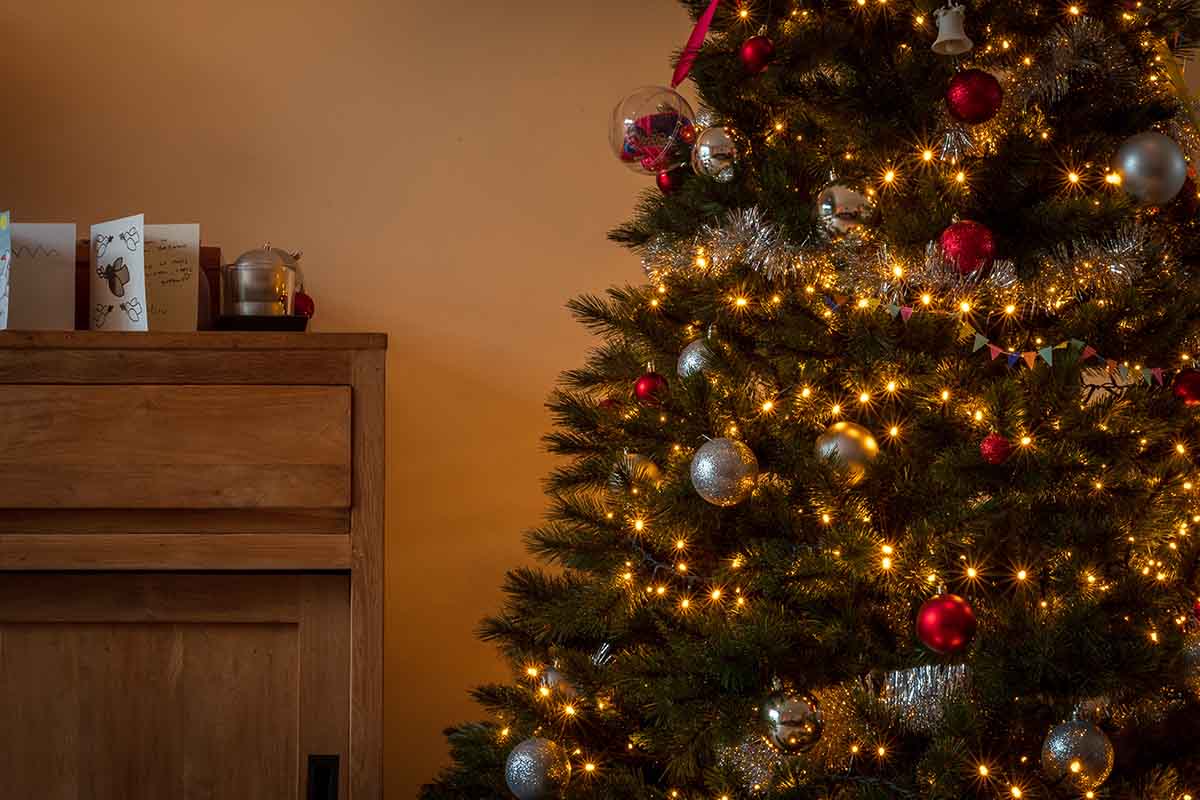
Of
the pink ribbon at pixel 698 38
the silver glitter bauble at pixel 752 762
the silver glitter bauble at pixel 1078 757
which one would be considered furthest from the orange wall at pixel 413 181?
the silver glitter bauble at pixel 1078 757

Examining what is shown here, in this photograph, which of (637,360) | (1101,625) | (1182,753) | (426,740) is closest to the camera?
(1101,625)

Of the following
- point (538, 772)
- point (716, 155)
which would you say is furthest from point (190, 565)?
point (716, 155)

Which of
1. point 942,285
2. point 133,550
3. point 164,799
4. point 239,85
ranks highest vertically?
point 239,85

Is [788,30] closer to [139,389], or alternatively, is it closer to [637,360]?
[637,360]

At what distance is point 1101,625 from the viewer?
0.98 meters

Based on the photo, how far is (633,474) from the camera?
1.26 meters

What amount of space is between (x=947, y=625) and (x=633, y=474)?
0.40 meters

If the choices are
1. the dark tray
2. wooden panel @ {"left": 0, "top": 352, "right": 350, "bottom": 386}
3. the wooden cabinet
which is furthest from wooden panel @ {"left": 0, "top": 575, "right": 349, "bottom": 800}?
the dark tray

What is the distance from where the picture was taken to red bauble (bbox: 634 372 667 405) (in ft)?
3.90

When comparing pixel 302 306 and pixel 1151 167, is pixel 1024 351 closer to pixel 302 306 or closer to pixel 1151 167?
pixel 1151 167

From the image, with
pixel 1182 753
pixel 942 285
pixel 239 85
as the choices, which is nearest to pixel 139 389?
pixel 239 85

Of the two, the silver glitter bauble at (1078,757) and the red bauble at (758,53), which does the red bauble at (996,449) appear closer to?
the silver glitter bauble at (1078,757)

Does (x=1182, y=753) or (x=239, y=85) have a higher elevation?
(x=239, y=85)

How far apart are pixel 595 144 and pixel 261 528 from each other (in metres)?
0.97
